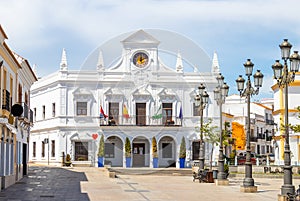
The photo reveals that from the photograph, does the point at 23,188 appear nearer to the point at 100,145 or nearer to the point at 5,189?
the point at 5,189

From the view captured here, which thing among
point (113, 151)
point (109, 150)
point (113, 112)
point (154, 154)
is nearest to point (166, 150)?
point (154, 154)

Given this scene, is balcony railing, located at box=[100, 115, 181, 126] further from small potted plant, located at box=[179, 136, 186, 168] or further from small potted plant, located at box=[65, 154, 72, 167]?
small potted plant, located at box=[65, 154, 72, 167]

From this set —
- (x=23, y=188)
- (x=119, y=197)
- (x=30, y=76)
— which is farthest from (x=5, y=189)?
(x=30, y=76)

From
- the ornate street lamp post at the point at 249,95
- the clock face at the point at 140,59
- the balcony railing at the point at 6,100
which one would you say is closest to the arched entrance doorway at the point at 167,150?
the clock face at the point at 140,59

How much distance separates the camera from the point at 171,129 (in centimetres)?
4734

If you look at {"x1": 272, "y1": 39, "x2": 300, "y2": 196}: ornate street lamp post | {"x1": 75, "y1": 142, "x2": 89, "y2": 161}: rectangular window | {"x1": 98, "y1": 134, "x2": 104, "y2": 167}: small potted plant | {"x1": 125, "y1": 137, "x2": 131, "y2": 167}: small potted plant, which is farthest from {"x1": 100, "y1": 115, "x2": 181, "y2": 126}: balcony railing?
{"x1": 272, "y1": 39, "x2": 300, "y2": 196}: ornate street lamp post

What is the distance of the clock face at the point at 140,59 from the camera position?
1818 inches

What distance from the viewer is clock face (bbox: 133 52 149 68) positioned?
46188mm

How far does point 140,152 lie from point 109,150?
8.80ft

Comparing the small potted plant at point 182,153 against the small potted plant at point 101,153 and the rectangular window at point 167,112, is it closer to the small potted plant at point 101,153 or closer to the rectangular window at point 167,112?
the rectangular window at point 167,112

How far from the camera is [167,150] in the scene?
48.5m

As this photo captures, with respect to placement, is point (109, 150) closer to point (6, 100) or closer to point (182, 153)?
point (182, 153)

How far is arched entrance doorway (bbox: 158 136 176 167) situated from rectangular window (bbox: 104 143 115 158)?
4.05 meters

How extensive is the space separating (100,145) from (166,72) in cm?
835
